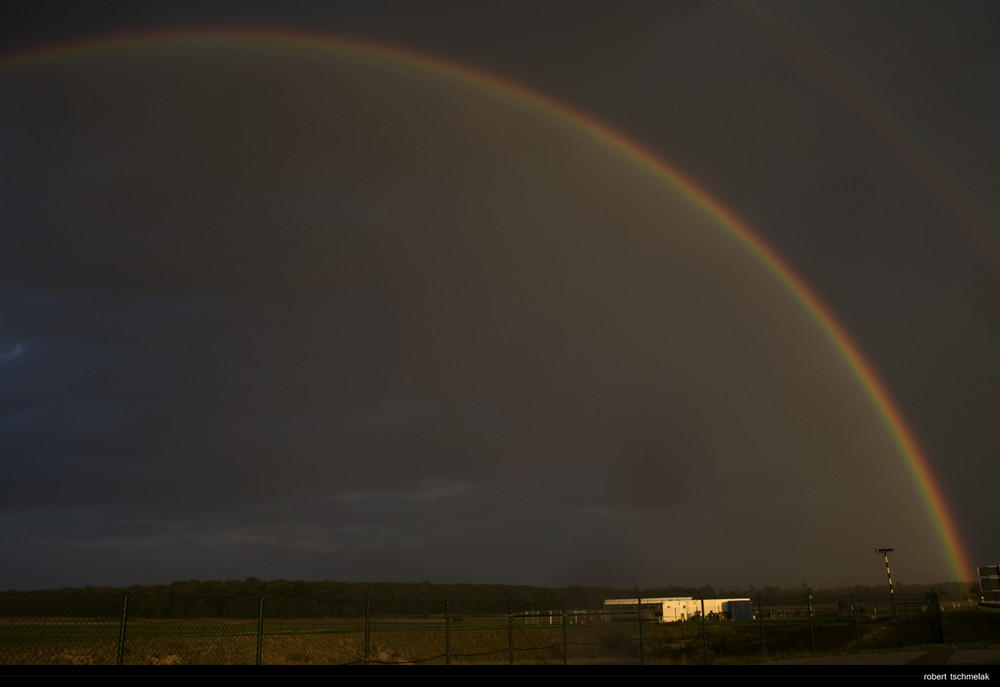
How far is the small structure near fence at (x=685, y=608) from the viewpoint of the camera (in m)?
66.4

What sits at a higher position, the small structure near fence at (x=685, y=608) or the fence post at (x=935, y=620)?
the fence post at (x=935, y=620)

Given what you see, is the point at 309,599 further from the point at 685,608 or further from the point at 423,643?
the point at 685,608

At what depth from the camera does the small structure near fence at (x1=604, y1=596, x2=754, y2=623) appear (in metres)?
66.4

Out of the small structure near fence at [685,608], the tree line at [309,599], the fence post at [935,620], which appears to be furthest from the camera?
the small structure near fence at [685,608]

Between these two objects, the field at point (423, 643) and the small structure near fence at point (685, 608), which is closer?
the field at point (423, 643)

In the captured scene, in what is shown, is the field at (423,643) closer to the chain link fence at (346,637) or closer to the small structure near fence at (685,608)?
the chain link fence at (346,637)

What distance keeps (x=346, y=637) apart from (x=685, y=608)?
148ft

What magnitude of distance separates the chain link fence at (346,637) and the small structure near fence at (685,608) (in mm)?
22169

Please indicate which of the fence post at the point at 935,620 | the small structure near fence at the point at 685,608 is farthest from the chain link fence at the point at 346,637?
the small structure near fence at the point at 685,608

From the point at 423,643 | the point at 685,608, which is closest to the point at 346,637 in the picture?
the point at 423,643

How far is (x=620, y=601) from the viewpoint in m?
74.9

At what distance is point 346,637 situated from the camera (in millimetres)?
32312
